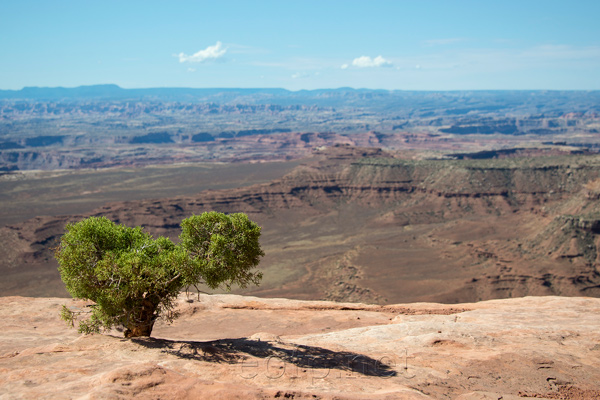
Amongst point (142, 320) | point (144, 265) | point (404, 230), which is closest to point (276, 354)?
point (142, 320)

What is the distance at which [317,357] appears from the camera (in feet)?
71.0

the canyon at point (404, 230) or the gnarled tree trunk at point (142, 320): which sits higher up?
the gnarled tree trunk at point (142, 320)

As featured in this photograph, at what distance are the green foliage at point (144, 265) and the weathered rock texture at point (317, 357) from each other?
71.9 inches

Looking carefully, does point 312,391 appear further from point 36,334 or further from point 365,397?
point 36,334

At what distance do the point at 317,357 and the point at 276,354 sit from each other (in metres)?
1.80

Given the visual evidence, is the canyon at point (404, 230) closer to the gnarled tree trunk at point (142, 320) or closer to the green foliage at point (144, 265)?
the gnarled tree trunk at point (142, 320)

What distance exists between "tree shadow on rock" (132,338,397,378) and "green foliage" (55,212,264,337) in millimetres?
1536

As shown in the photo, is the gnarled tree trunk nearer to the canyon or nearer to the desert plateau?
the desert plateau

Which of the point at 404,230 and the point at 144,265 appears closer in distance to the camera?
the point at 144,265

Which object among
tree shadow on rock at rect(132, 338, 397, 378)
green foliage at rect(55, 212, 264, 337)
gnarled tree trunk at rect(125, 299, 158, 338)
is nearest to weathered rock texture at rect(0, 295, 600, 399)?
tree shadow on rock at rect(132, 338, 397, 378)

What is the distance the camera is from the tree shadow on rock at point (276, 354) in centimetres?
2031

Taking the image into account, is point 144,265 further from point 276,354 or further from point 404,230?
point 404,230

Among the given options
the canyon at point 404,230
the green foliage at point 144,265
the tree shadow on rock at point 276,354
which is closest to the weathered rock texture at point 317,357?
the tree shadow on rock at point 276,354

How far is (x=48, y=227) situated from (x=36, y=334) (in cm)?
5252
